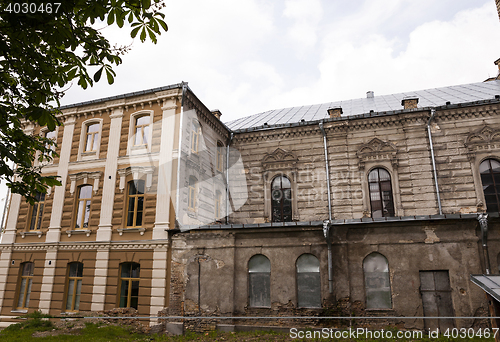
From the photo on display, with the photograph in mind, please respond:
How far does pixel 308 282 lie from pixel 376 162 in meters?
7.97

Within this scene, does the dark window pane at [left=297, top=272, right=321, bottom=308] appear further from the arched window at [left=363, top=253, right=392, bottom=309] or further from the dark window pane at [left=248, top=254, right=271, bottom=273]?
the arched window at [left=363, top=253, right=392, bottom=309]

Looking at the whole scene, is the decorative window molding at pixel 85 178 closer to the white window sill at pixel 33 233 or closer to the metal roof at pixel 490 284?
the white window sill at pixel 33 233

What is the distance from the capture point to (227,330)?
41.6 feet

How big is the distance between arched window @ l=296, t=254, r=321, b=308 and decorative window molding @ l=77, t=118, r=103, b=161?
414 inches

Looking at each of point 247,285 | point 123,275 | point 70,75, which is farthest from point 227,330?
point 70,75

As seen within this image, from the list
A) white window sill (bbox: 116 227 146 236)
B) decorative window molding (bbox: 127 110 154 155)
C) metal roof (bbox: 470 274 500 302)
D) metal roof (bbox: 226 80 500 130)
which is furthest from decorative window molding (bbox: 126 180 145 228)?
metal roof (bbox: 470 274 500 302)

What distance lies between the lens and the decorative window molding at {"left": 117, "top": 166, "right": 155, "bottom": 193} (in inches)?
590

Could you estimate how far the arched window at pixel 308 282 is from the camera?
12.5 meters

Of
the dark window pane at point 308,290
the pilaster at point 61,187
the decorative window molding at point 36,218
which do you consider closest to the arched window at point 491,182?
the dark window pane at point 308,290

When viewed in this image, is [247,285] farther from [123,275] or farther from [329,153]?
[329,153]

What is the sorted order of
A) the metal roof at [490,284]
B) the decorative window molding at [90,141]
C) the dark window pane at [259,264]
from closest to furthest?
1. the metal roof at [490,284]
2. the dark window pane at [259,264]
3. the decorative window molding at [90,141]

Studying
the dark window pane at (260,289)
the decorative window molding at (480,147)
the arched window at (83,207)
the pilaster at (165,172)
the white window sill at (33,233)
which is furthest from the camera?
the decorative window molding at (480,147)

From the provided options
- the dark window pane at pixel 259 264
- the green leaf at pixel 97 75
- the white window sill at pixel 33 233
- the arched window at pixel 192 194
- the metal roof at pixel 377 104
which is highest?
the metal roof at pixel 377 104

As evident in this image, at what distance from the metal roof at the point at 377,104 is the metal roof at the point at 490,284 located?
1265 cm
